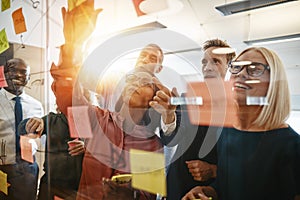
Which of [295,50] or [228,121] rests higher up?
[295,50]

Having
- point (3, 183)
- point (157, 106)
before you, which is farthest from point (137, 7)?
point (3, 183)

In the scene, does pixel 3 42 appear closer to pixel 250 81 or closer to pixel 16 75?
pixel 16 75

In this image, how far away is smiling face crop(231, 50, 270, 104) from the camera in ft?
2.06

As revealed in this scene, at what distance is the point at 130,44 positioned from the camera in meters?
0.90

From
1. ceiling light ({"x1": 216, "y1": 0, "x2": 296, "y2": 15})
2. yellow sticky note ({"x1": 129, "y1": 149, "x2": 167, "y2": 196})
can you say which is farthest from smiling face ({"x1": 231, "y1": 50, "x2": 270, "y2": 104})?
yellow sticky note ({"x1": 129, "y1": 149, "x2": 167, "y2": 196})

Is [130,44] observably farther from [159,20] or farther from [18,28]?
[18,28]

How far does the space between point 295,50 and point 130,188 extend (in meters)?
0.66

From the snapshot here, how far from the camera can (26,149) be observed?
56.9 inches

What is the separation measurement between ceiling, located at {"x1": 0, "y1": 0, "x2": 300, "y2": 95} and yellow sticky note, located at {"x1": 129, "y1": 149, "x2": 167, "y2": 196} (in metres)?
0.35

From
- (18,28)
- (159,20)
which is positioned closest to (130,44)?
(159,20)

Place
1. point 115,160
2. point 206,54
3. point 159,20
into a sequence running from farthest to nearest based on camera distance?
point 115,160 < point 159,20 < point 206,54

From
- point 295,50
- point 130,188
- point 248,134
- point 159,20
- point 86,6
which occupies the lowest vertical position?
point 130,188

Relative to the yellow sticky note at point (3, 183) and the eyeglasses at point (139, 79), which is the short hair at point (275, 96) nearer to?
the eyeglasses at point (139, 79)

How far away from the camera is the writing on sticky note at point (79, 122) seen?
1069 mm
